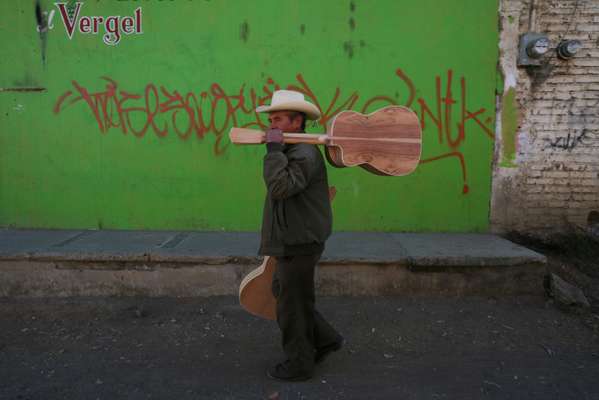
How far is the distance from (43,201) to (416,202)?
15.0ft

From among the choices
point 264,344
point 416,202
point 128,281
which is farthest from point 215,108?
point 264,344

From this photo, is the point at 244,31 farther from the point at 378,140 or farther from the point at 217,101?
the point at 378,140

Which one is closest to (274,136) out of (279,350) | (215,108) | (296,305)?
(296,305)

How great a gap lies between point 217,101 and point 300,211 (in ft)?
10.2

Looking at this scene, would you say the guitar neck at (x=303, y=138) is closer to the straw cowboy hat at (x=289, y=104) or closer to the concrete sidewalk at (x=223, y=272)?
the straw cowboy hat at (x=289, y=104)

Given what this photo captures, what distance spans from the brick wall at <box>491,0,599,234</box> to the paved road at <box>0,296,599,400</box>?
1573mm

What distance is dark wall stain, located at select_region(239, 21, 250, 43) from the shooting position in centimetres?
516

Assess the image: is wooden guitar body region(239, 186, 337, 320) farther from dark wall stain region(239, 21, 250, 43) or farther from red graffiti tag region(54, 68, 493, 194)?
dark wall stain region(239, 21, 250, 43)

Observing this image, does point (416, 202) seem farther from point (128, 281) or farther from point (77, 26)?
point (77, 26)

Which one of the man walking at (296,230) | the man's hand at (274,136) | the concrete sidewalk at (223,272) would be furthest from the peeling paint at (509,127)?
the man's hand at (274,136)

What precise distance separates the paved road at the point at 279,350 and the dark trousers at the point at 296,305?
0.21 metres

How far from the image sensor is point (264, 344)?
330 centimetres

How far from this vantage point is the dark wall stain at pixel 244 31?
516 cm

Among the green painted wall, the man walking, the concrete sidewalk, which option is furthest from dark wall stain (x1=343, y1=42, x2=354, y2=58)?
the man walking
